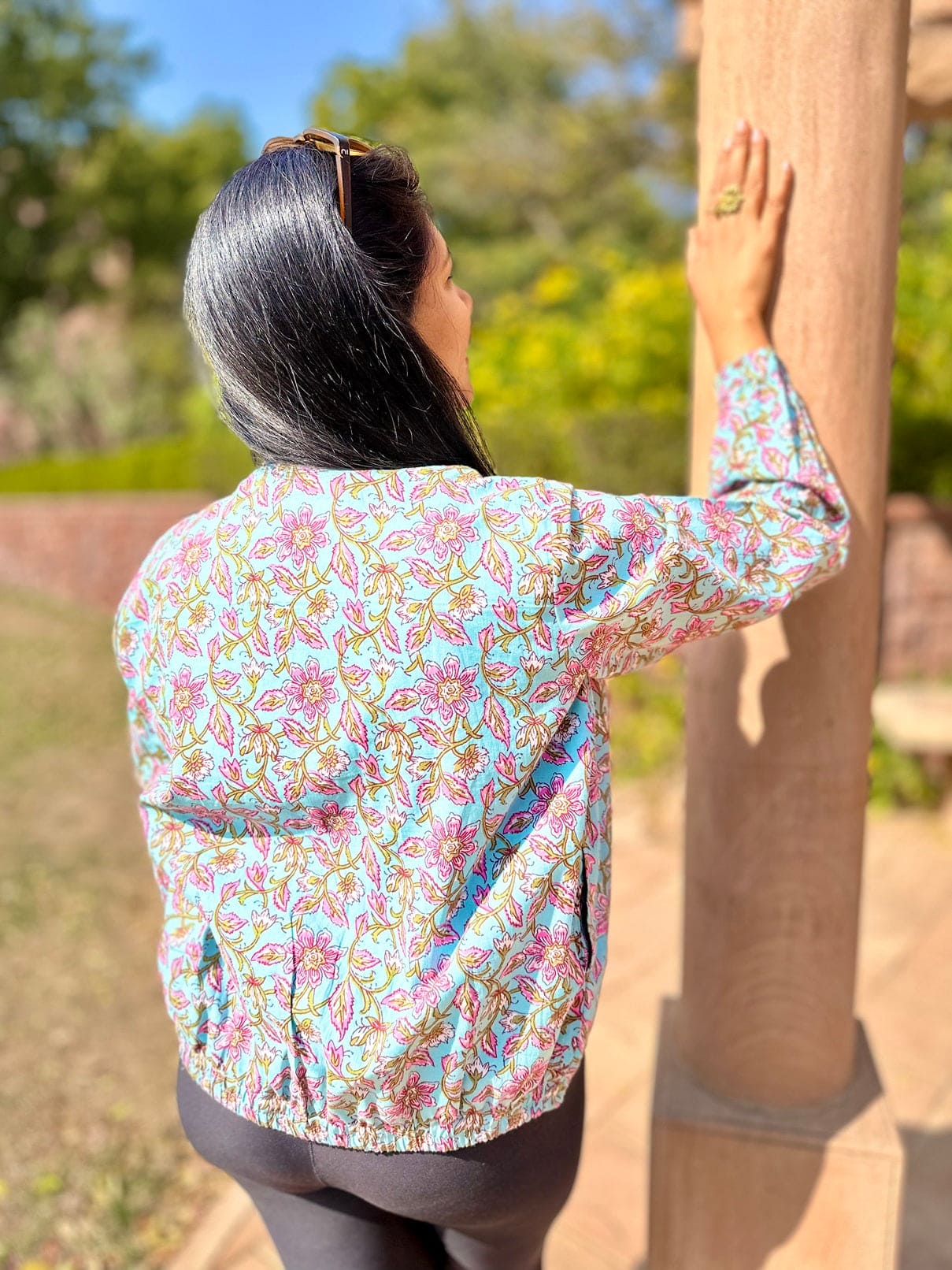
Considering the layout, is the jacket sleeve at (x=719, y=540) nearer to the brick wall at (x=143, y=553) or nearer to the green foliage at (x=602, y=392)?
the brick wall at (x=143, y=553)

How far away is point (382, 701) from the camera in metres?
1.06

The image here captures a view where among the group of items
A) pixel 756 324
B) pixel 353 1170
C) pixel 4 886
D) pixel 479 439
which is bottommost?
pixel 4 886

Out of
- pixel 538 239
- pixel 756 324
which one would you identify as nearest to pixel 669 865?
pixel 756 324

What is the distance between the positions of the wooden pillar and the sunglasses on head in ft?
2.02

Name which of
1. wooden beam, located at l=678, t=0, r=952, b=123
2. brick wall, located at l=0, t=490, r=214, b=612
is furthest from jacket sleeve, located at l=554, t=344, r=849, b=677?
brick wall, located at l=0, t=490, r=214, b=612

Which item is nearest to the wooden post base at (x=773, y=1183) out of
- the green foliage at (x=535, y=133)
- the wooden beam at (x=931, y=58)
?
the wooden beam at (x=931, y=58)

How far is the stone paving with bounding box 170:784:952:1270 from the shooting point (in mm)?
2414

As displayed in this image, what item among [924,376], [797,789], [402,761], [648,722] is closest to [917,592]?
[924,376]

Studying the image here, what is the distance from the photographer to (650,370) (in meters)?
5.88

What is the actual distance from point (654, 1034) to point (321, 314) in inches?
106

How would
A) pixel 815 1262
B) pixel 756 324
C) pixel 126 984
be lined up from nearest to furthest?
pixel 756 324 → pixel 815 1262 → pixel 126 984

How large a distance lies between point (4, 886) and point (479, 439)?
3946 millimetres

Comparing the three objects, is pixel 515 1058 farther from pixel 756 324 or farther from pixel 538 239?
pixel 538 239

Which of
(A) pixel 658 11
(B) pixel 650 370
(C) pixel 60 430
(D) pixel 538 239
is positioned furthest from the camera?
(C) pixel 60 430
